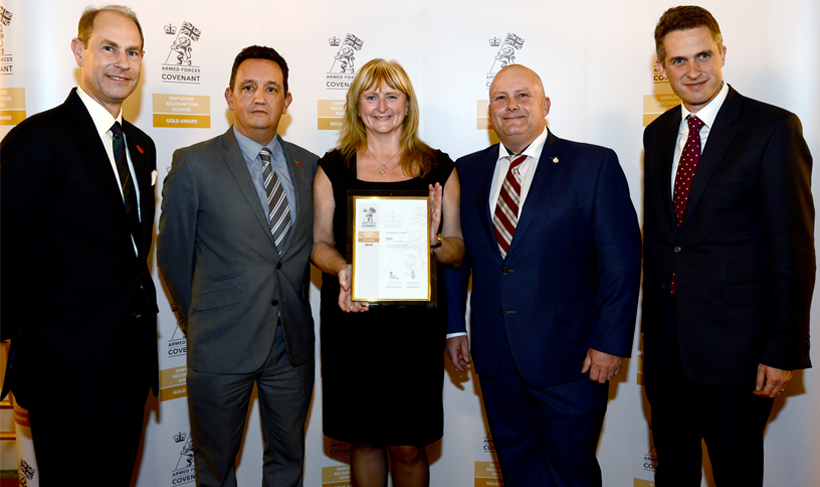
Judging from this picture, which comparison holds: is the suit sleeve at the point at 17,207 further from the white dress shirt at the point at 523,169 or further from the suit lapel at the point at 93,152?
the white dress shirt at the point at 523,169

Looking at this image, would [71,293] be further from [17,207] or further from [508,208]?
[508,208]

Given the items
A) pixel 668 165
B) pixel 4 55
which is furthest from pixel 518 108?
pixel 4 55

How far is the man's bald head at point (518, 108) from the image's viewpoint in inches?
109

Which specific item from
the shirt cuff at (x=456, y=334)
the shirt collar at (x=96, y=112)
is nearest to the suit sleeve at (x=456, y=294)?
the shirt cuff at (x=456, y=334)

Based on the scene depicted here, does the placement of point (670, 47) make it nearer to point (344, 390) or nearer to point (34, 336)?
point (344, 390)

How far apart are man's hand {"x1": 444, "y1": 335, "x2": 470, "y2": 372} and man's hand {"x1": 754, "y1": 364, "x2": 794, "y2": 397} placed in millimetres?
1359

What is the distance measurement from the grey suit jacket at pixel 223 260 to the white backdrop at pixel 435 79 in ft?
3.70

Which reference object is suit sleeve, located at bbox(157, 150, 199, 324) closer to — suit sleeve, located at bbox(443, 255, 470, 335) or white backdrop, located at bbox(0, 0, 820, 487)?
white backdrop, located at bbox(0, 0, 820, 487)

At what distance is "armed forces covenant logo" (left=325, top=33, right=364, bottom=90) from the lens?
3969 mm

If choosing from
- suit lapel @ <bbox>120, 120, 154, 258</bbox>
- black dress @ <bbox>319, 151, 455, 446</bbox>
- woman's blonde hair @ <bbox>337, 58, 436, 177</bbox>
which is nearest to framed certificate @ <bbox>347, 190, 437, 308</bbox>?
black dress @ <bbox>319, 151, 455, 446</bbox>

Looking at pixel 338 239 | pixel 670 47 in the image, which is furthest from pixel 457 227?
pixel 670 47

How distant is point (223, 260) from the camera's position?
8.95 ft

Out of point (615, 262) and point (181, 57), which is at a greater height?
point (181, 57)

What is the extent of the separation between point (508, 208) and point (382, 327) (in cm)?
87
